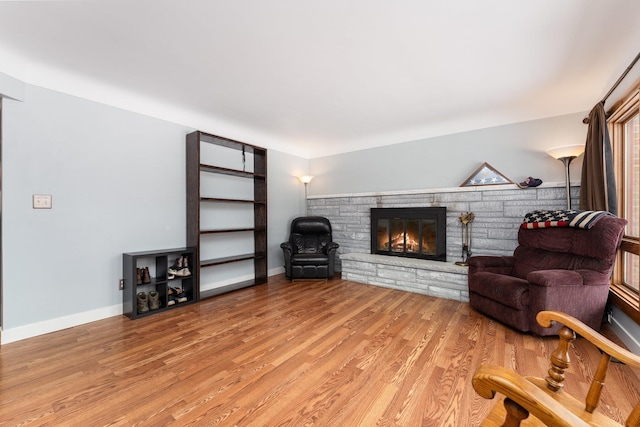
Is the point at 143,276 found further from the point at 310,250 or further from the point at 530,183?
the point at 530,183

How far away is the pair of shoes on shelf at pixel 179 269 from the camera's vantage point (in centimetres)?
325

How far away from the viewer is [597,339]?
93cm

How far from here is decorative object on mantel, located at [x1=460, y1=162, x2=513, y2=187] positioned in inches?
142

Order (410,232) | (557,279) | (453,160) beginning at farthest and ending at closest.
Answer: (410,232) → (453,160) → (557,279)

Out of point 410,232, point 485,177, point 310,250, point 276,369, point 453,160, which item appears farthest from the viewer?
point 310,250

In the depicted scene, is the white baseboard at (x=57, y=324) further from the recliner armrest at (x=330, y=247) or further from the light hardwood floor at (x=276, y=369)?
the recliner armrest at (x=330, y=247)

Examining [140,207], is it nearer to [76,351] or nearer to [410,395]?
[76,351]

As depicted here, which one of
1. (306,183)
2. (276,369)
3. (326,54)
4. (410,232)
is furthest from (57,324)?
(410,232)

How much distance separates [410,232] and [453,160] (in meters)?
1.25

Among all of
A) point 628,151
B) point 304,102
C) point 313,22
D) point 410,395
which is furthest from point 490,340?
point 304,102

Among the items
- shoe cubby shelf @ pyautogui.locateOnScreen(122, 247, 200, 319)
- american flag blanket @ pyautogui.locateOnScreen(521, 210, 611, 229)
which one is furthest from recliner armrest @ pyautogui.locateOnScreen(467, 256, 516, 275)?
shoe cubby shelf @ pyautogui.locateOnScreen(122, 247, 200, 319)

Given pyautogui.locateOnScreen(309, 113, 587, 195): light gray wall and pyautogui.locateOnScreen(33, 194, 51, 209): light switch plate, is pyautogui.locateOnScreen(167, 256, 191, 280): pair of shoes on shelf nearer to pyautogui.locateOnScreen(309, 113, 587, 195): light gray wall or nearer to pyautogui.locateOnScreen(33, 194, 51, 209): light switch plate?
pyautogui.locateOnScreen(33, 194, 51, 209): light switch plate

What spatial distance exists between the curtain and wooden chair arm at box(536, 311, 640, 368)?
7.29ft

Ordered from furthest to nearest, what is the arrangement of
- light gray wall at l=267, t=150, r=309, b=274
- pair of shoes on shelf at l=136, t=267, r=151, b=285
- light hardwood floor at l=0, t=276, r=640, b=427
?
light gray wall at l=267, t=150, r=309, b=274 → pair of shoes on shelf at l=136, t=267, r=151, b=285 → light hardwood floor at l=0, t=276, r=640, b=427
